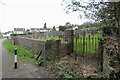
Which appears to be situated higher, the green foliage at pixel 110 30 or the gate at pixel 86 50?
the green foliage at pixel 110 30

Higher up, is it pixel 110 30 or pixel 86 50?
pixel 110 30

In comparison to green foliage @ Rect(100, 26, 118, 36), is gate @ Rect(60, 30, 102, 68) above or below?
below

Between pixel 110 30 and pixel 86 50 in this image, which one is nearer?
pixel 110 30

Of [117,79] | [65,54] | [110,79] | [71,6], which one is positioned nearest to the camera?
[117,79]

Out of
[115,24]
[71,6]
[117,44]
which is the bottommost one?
[117,44]

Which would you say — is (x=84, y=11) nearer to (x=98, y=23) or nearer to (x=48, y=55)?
(x=98, y=23)

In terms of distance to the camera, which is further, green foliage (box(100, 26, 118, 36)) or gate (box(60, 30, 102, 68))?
gate (box(60, 30, 102, 68))

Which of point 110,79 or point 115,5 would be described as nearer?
point 110,79

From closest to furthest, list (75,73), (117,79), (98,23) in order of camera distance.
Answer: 1. (117,79)
2. (75,73)
3. (98,23)

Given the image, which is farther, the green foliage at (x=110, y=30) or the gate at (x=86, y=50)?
the gate at (x=86, y=50)

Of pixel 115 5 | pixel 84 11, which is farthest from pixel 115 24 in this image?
pixel 84 11

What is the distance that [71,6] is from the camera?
5098 millimetres

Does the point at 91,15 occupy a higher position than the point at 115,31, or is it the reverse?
the point at 91,15

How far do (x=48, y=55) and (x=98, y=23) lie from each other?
3107mm
